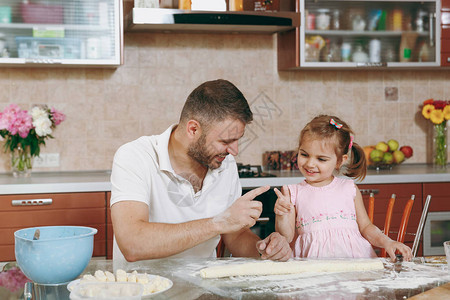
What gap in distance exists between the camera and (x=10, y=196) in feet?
9.63

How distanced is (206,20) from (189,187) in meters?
1.53

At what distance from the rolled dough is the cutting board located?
204 mm

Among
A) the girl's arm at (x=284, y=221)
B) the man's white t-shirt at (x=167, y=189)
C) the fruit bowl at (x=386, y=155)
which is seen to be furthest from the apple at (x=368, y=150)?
the man's white t-shirt at (x=167, y=189)

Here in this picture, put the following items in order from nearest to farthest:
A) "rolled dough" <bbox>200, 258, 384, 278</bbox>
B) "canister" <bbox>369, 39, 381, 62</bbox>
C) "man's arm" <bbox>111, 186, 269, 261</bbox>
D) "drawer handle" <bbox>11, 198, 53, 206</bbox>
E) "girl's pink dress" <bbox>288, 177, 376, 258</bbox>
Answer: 1. "rolled dough" <bbox>200, 258, 384, 278</bbox>
2. "man's arm" <bbox>111, 186, 269, 261</bbox>
3. "girl's pink dress" <bbox>288, 177, 376, 258</bbox>
4. "drawer handle" <bbox>11, 198, 53, 206</bbox>
5. "canister" <bbox>369, 39, 381, 62</bbox>

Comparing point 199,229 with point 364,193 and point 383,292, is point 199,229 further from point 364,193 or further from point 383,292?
point 364,193

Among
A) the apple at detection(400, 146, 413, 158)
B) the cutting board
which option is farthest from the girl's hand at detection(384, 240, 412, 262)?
the apple at detection(400, 146, 413, 158)

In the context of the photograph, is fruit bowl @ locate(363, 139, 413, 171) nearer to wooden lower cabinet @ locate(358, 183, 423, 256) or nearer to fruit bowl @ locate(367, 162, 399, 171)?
fruit bowl @ locate(367, 162, 399, 171)

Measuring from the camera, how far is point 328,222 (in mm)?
2139

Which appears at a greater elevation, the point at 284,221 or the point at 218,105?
the point at 218,105

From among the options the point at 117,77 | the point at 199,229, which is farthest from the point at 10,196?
the point at 199,229

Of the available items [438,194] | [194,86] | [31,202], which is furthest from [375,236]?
[194,86]

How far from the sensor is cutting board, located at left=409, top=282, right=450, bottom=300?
1.29 meters

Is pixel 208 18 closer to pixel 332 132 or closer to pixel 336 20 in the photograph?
pixel 336 20

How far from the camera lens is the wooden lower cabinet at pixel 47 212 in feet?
9.62
